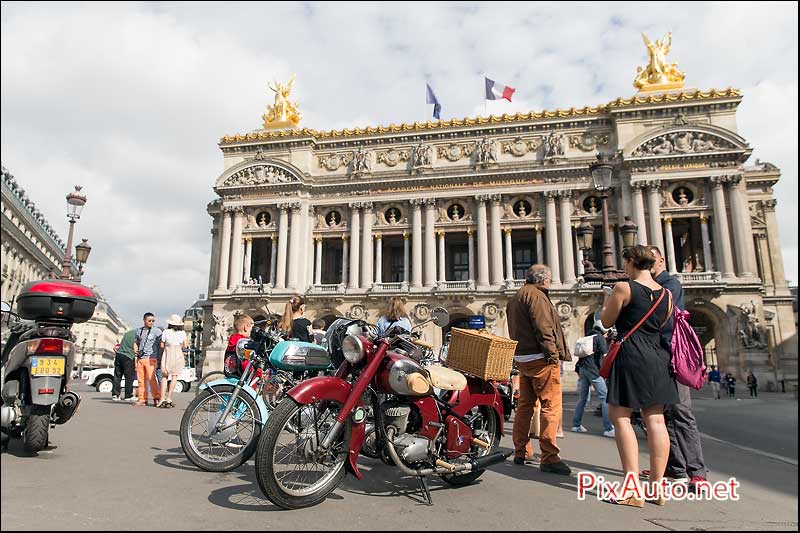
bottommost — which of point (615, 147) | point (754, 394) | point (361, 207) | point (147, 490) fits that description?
point (754, 394)

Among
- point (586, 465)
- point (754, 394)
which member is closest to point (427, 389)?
point (586, 465)

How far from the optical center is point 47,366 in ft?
16.5

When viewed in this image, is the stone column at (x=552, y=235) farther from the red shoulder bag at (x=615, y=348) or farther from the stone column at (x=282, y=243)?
the red shoulder bag at (x=615, y=348)

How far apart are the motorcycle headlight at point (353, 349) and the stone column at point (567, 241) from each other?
28.8 m

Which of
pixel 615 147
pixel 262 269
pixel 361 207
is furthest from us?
pixel 262 269

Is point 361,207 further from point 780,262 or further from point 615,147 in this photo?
point 780,262

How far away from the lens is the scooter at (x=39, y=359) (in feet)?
16.2

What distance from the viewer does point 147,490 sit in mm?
3889

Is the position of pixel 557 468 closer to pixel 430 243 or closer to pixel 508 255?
pixel 508 255

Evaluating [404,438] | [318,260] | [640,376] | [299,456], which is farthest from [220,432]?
[318,260]

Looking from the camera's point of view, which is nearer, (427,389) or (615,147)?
(427,389)

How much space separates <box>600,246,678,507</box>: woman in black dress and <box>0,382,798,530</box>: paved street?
44 cm

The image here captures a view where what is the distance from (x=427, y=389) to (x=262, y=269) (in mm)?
35817

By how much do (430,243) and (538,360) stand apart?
28138 millimetres
